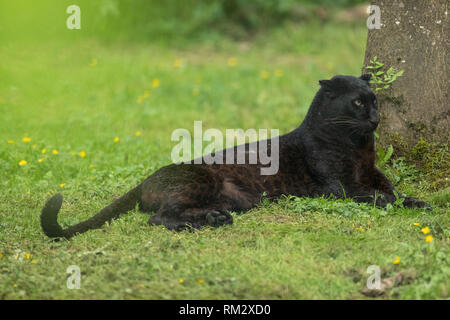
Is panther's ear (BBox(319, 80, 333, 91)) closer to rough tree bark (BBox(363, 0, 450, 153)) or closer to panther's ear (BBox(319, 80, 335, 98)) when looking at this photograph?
panther's ear (BBox(319, 80, 335, 98))

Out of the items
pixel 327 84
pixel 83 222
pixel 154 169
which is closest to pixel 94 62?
pixel 154 169

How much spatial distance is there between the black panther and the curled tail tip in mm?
454

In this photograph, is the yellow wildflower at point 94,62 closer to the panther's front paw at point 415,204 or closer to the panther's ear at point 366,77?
the panther's ear at point 366,77

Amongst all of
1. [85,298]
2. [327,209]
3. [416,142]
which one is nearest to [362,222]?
[327,209]

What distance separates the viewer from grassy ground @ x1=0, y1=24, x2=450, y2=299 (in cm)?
356

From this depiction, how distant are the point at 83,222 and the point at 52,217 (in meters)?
0.31

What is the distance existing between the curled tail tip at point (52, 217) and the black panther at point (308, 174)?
1.49 feet

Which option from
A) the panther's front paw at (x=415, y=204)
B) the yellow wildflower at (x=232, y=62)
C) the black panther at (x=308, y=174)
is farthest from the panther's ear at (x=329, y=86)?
the yellow wildflower at (x=232, y=62)

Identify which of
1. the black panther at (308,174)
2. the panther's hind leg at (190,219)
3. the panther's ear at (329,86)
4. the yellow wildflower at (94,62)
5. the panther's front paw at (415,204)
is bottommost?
the panther's hind leg at (190,219)

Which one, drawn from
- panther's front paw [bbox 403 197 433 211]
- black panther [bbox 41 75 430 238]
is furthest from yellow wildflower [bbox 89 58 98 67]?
panther's front paw [bbox 403 197 433 211]

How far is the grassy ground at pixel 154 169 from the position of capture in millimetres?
3564

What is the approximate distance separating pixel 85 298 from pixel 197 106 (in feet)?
19.0

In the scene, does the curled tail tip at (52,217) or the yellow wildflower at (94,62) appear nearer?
the curled tail tip at (52,217)

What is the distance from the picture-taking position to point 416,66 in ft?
17.8
